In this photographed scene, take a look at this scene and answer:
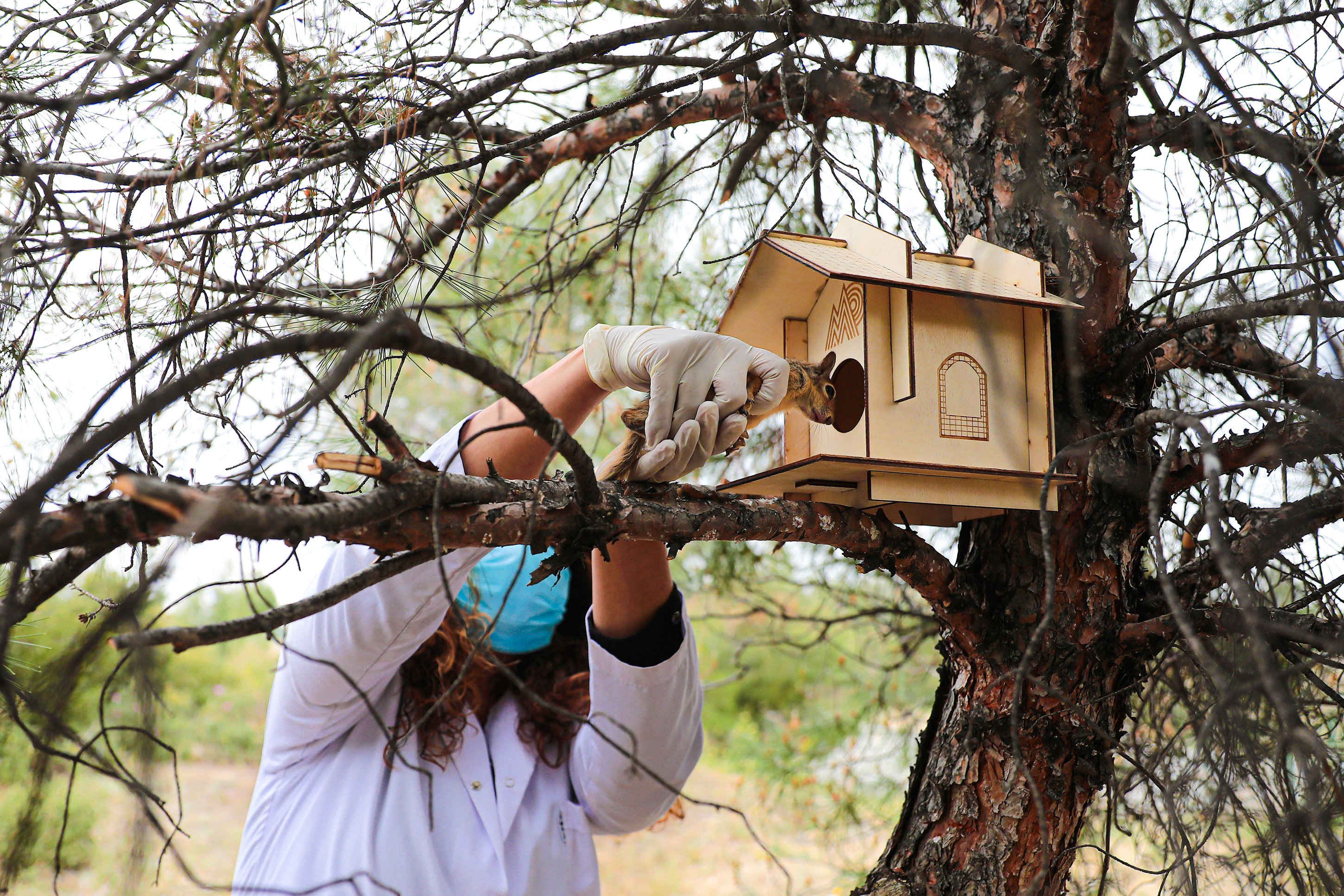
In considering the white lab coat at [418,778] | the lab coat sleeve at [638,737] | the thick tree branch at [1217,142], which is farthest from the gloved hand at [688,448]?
the thick tree branch at [1217,142]

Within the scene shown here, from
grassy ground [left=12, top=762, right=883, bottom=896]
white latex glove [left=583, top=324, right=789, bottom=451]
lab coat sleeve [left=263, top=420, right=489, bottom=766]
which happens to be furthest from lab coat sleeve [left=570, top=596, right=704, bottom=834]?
grassy ground [left=12, top=762, right=883, bottom=896]

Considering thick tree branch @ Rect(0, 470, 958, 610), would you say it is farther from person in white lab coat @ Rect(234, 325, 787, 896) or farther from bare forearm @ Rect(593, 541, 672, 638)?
bare forearm @ Rect(593, 541, 672, 638)

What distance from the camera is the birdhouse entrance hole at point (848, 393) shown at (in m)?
1.19

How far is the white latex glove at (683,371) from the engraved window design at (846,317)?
133 mm

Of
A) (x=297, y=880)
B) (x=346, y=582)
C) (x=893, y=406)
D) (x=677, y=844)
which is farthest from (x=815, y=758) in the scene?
(x=677, y=844)

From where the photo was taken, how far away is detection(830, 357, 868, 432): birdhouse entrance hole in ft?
3.91

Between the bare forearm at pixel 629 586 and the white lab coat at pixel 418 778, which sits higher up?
the bare forearm at pixel 629 586

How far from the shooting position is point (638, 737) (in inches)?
58.8

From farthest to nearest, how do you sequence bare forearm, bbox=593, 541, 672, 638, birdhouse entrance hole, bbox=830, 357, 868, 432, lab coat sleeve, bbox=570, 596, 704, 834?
lab coat sleeve, bbox=570, 596, 704, 834, bare forearm, bbox=593, 541, 672, 638, birdhouse entrance hole, bbox=830, 357, 868, 432

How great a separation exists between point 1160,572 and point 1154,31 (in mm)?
1467

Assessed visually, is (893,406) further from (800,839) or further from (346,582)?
(800,839)

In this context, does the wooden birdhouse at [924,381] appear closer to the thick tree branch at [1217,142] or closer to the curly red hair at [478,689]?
the thick tree branch at [1217,142]

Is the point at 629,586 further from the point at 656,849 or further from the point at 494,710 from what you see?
the point at 656,849

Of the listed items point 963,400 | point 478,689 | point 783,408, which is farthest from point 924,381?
point 478,689
